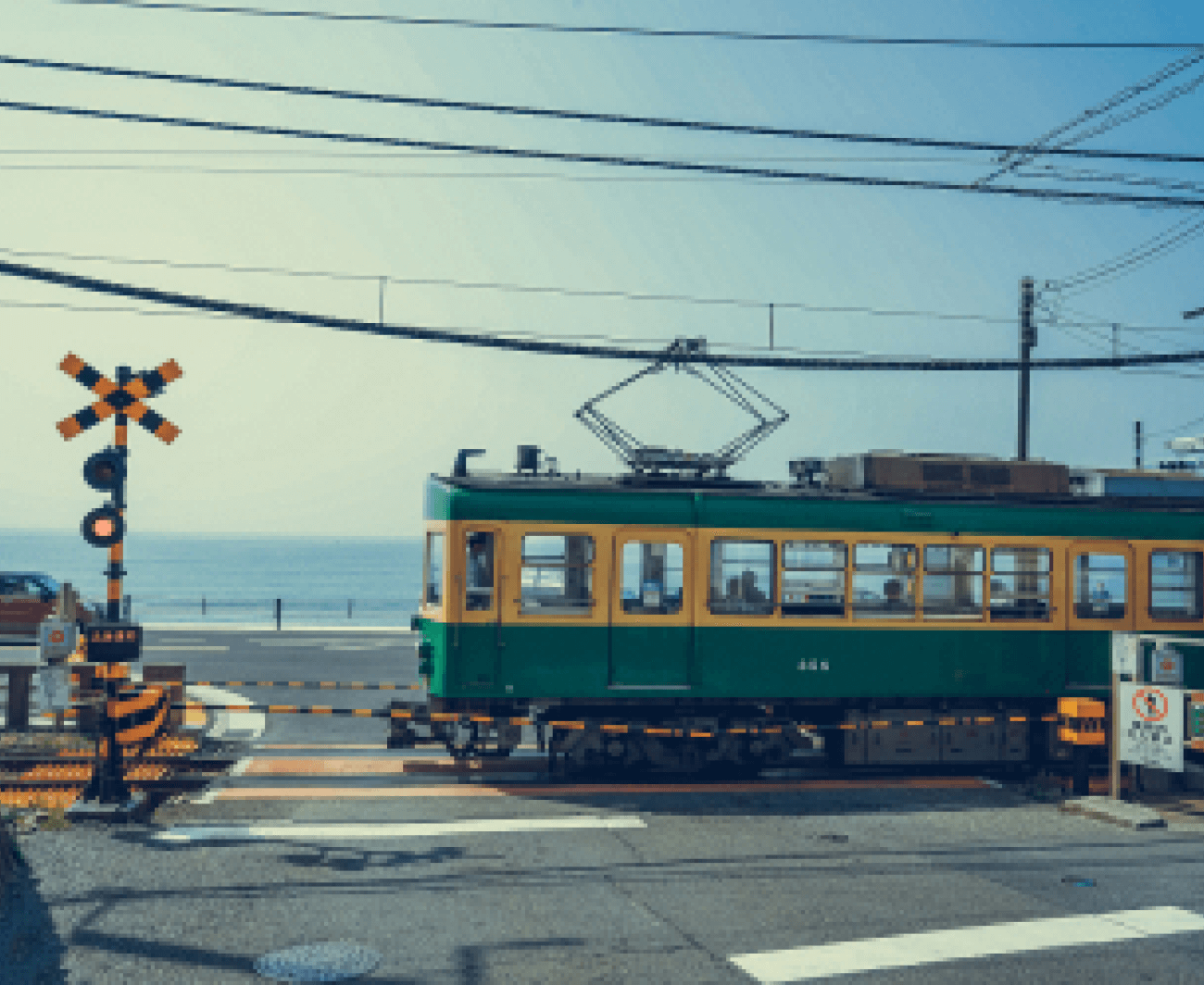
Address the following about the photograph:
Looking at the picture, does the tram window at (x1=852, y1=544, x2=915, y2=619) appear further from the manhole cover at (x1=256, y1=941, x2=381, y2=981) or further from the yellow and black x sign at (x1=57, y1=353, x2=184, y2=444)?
the yellow and black x sign at (x1=57, y1=353, x2=184, y2=444)

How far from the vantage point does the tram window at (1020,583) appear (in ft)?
46.0

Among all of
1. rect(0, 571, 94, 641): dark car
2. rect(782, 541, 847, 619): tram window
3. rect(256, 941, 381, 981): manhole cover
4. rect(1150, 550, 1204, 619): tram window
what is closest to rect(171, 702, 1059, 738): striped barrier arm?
rect(782, 541, 847, 619): tram window

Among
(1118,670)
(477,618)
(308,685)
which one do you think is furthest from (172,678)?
(1118,670)

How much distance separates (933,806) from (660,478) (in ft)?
16.7

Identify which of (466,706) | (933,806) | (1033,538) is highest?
(1033,538)

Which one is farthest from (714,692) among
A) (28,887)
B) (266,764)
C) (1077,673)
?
(28,887)

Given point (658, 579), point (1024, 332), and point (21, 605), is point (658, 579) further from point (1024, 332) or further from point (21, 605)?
point (21, 605)

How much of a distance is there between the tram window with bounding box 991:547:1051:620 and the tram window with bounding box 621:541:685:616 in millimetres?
4250

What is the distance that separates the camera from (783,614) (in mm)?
13461

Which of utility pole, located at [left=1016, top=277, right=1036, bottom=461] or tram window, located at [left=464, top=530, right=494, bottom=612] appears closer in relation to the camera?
tram window, located at [left=464, top=530, right=494, bottom=612]

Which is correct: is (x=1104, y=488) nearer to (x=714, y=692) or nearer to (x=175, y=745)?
(x=714, y=692)

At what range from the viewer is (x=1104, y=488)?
14820mm

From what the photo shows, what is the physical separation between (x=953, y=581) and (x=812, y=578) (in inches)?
76.8

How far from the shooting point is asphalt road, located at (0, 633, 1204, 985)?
7328 millimetres
